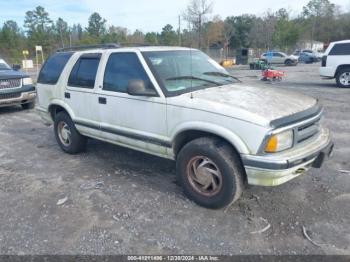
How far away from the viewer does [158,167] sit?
5105mm

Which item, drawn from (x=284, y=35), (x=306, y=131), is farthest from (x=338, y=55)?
(x=284, y=35)

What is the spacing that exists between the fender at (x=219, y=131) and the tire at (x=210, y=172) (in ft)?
0.47

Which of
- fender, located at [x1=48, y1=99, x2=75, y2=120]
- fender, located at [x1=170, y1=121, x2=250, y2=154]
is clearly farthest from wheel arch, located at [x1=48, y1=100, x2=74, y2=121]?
fender, located at [x1=170, y1=121, x2=250, y2=154]

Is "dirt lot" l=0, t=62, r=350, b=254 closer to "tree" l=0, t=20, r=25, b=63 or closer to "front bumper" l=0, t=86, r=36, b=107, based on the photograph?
"front bumper" l=0, t=86, r=36, b=107

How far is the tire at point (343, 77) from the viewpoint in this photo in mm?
13095

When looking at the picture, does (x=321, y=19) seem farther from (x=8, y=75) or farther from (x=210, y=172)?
(x=210, y=172)

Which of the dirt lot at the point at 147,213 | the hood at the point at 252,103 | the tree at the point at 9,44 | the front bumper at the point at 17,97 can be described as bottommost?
the dirt lot at the point at 147,213

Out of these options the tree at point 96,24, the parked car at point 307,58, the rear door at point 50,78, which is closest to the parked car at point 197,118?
the rear door at point 50,78

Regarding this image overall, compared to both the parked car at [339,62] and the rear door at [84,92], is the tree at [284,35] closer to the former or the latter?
the parked car at [339,62]

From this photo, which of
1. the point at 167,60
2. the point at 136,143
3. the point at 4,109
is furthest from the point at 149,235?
the point at 4,109

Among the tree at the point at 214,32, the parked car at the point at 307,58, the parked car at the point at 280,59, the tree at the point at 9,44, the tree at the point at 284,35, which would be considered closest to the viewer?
the parked car at the point at 280,59

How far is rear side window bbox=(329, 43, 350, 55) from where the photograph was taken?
12.9 meters

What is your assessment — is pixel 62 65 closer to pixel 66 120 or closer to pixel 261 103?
pixel 66 120

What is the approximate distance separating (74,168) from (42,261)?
2.32 metres
